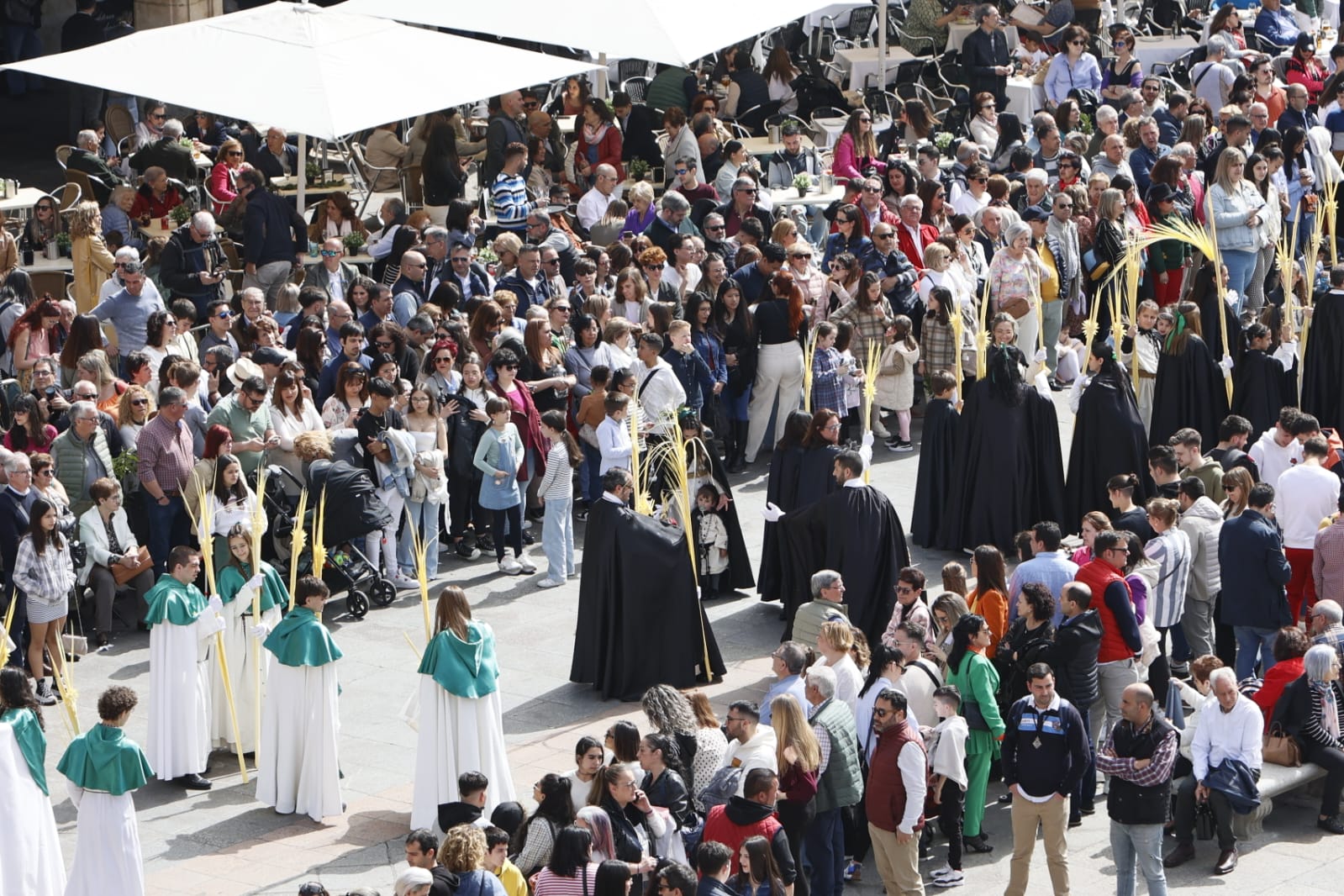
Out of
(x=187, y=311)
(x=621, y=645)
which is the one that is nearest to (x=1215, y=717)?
(x=621, y=645)

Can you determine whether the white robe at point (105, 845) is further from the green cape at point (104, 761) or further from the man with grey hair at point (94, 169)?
the man with grey hair at point (94, 169)

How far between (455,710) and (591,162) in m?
9.58

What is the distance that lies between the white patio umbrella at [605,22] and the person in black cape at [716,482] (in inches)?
182

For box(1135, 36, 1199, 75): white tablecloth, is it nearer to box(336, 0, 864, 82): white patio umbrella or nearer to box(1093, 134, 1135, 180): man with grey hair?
box(1093, 134, 1135, 180): man with grey hair

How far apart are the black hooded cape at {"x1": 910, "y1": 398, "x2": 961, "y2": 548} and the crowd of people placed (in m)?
0.03

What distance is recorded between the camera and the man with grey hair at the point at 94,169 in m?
19.3

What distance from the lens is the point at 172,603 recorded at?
12.7 meters

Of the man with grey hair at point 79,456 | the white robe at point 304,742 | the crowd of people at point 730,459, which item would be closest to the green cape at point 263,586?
the crowd of people at point 730,459

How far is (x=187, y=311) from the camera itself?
1670cm

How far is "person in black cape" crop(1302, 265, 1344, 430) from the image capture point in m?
17.9

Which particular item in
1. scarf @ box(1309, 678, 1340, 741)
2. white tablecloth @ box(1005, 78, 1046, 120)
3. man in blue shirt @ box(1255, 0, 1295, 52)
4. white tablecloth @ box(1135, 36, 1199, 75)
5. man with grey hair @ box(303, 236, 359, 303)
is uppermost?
man in blue shirt @ box(1255, 0, 1295, 52)

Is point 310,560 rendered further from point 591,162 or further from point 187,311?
point 591,162

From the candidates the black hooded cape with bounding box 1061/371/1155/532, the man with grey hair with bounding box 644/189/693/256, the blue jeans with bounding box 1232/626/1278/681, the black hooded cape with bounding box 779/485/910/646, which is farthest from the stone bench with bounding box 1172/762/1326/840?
the man with grey hair with bounding box 644/189/693/256

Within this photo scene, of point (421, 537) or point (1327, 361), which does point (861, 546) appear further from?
point (1327, 361)
